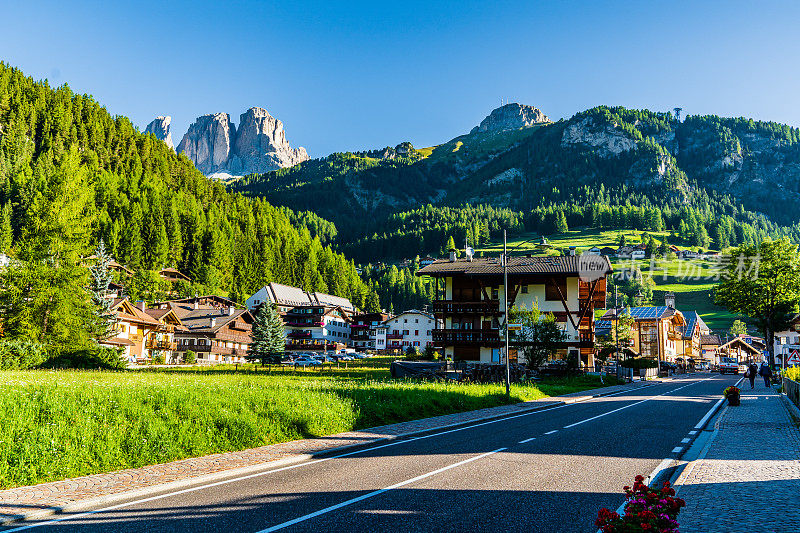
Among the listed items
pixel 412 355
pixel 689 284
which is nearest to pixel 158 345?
pixel 412 355

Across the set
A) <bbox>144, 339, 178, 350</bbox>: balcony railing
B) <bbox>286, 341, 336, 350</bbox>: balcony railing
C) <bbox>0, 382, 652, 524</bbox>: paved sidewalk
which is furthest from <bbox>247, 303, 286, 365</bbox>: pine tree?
<bbox>0, 382, 652, 524</bbox>: paved sidewalk

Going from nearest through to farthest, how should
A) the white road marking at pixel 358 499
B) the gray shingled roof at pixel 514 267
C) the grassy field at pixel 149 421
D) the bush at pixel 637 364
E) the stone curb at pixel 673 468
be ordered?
1. the white road marking at pixel 358 499
2. the grassy field at pixel 149 421
3. the stone curb at pixel 673 468
4. the gray shingled roof at pixel 514 267
5. the bush at pixel 637 364

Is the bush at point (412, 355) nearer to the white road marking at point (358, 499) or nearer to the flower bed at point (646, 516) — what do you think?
the white road marking at point (358, 499)

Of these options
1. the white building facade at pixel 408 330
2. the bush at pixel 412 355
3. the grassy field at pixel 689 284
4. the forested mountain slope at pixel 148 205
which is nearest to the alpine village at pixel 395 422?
the bush at pixel 412 355

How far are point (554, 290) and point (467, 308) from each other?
9.19 meters

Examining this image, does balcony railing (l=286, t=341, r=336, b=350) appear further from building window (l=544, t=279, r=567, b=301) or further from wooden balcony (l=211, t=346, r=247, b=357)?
building window (l=544, t=279, r=567, b=301)

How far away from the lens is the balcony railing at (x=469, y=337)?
188 feet

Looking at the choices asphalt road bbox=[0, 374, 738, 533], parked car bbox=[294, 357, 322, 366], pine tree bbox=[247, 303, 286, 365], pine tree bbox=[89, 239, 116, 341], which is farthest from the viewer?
parked car bbox=[294, 357, 322, 366]

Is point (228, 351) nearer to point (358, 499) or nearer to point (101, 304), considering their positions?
point (101, 304)

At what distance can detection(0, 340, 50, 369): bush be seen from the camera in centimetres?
3709

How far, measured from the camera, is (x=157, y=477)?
10.6 meters

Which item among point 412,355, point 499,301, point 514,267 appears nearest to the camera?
point 499,301

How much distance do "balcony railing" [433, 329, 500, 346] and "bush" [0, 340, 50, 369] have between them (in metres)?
35.2

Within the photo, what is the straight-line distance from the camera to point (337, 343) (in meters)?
121
